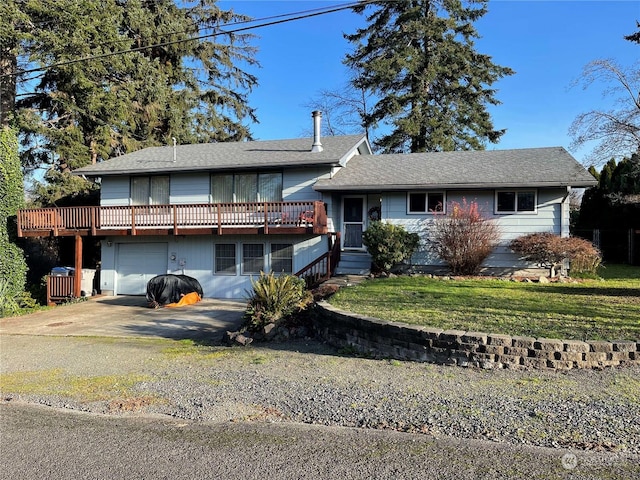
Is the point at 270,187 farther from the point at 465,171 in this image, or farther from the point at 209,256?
the point at 465,171

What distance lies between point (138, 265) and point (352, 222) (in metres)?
8.84

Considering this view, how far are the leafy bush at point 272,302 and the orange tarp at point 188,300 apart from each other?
5.99m

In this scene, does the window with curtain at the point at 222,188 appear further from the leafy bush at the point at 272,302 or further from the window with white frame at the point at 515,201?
the window with white frame at the point at 515,201

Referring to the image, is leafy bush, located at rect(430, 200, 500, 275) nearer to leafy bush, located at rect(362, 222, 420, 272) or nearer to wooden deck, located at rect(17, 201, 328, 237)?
leafy bush, located at rect(362, 222, 420, 272)

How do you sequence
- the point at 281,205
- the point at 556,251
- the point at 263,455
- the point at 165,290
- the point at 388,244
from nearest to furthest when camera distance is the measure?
the point at 263,455, the point at 556,251, the point at 388,244, the point at 165,290, the point at 281,205

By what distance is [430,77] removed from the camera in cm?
2688

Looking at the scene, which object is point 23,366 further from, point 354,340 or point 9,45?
point 9,45

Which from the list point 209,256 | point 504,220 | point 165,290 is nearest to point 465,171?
point 504,220

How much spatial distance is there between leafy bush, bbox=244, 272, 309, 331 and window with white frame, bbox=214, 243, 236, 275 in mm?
7464

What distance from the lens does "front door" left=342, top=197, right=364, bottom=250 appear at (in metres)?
16.3

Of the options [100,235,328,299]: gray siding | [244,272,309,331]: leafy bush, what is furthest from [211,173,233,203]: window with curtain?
[244,272,309,331]: leafy bush

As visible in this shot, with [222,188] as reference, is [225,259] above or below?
below

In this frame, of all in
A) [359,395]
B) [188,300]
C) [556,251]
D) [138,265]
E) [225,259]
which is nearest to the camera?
[359,395]

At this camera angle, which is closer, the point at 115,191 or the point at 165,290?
the point at 165,290
